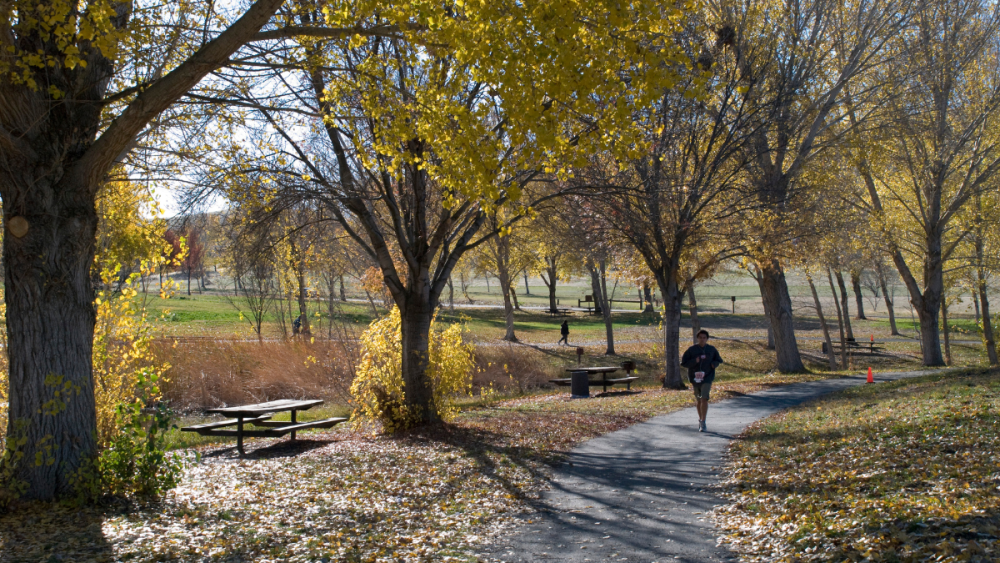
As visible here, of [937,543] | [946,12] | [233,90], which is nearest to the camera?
[937,543]

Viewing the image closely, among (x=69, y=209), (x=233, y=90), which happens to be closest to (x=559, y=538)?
(x=69, y=209)

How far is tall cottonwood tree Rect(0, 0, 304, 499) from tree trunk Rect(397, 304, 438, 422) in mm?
5503

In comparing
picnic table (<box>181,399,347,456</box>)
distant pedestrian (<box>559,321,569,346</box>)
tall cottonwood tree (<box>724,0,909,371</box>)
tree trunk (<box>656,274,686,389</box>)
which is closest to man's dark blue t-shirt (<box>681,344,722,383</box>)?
tall cottonwood tree (<box>724,0,909,371</box>)

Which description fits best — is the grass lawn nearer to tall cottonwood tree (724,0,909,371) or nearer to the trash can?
tall cottonwood tree (724,0,909,371)

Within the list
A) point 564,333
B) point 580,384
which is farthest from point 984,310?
point 564,333

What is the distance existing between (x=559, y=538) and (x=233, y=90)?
695 centimetres

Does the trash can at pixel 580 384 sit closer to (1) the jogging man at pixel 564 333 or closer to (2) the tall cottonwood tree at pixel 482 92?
(2) the tall cottonwood tree at pixel 482 92

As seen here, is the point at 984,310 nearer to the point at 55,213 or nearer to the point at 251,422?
the point at 251,422

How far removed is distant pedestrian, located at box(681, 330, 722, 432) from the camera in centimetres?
1093

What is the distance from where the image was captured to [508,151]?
1023 centimetres

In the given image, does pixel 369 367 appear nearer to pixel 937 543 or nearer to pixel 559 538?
pixel 559 538

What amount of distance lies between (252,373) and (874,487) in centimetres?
1645

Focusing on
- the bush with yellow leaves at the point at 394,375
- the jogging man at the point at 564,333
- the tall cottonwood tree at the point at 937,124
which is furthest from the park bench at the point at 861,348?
the bush with yellow leaves at the point at 394,375

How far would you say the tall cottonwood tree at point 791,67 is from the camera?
15.8 metres
